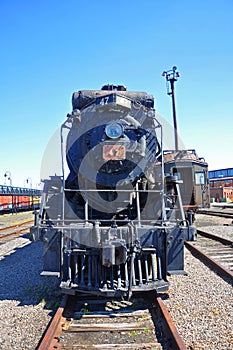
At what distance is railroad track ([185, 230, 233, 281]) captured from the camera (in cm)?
736

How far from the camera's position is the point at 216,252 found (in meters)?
9.52

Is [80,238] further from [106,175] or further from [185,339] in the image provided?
[185,339]

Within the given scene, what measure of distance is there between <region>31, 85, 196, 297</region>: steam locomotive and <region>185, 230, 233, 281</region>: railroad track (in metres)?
1.78

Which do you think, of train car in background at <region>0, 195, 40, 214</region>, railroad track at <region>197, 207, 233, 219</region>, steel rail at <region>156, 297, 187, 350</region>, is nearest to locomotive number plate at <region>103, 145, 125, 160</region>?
steel rail at <region>156, 297, 187, 350</region>

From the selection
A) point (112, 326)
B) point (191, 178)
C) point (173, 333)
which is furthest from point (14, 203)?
point (173, 333)

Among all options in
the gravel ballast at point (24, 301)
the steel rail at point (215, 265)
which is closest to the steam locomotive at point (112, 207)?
the gravel ballast at point (24, 301)

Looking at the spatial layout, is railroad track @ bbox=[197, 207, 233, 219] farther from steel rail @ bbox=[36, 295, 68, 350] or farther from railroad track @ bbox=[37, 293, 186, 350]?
steel rail @ bbox=[36, 295, 68, 350]

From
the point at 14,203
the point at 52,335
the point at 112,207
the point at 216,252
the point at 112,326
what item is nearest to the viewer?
the point at 52,335

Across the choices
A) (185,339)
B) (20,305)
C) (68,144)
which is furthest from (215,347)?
(68,144)

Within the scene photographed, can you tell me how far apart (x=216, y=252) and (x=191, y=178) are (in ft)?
35.5

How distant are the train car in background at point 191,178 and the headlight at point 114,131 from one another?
536 inches

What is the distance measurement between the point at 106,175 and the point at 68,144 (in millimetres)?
1241

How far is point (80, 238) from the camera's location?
17.8 feet

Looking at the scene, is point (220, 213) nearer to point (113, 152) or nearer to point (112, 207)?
point (112, 207)
